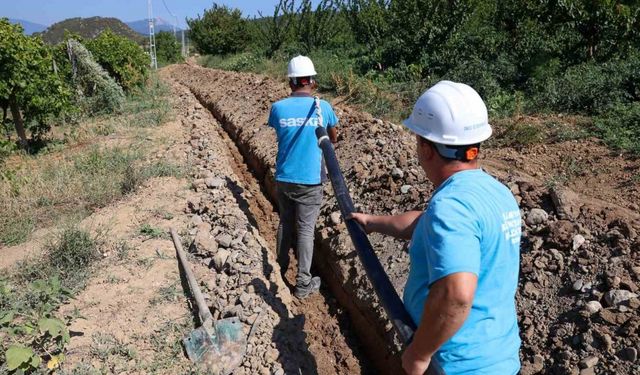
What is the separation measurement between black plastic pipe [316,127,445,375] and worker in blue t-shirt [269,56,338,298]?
104 centimetres

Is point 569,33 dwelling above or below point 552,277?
above

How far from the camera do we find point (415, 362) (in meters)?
1.55

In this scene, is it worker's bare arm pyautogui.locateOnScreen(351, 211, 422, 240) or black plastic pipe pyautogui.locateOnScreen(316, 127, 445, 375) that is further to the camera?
worker's bare arm pyautogui.locateOnScreen(351, 211, 422, 240)

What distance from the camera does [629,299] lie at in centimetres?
282

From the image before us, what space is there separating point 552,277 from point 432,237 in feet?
7.63

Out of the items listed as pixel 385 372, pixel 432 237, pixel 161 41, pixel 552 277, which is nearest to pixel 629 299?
pixel 552 277

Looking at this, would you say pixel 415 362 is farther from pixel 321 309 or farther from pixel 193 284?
pixel 321 309

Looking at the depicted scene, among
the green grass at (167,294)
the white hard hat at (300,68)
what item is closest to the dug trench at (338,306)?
the green grass at (167,294)

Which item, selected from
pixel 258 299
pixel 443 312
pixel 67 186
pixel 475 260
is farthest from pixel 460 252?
pixel 67 186

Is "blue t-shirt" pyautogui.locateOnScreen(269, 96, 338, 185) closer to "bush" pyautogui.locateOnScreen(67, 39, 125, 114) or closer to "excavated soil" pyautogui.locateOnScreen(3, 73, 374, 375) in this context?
"excavated soil" pyautogui.locateOnScreen(3, 73, 374, 375)

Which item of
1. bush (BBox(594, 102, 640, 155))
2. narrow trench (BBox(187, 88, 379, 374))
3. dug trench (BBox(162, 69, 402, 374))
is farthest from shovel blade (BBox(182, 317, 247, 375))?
bush (BBox(594, 102, 640, 155))

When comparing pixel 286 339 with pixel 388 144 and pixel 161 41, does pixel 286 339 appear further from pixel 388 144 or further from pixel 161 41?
pixel 161 41

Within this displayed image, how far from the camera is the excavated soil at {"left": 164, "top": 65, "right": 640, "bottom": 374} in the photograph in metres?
2.80

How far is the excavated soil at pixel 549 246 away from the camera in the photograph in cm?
280
